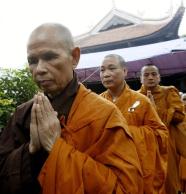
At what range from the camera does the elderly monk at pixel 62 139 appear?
1.69 metres

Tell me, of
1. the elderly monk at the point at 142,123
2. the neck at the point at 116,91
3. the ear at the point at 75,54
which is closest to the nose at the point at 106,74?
the elderly monk at the point at 142,123

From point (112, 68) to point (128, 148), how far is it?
2396 millimetres

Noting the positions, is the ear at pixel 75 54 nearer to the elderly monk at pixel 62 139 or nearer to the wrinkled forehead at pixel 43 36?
the elderly monk at pixel 62 139

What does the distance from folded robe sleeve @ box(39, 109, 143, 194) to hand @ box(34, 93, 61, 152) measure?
1.3 inches

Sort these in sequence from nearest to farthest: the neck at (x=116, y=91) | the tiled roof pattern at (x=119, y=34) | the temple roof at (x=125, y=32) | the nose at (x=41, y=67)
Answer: the nose at (x=41, y=67), the neck at (x=116, y=91), the temple roof at (x=125, y=32), the tiled roof pattern at (x=119, y=34)

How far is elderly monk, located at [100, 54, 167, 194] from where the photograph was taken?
11.2ft

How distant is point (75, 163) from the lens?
1687 millimetres

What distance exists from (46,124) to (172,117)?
3.45 m

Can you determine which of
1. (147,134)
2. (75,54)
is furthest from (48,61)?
(147,134)

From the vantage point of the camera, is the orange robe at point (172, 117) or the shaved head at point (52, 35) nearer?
the shaved head at point (52, 35)

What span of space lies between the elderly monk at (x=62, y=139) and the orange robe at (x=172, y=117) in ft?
10.1

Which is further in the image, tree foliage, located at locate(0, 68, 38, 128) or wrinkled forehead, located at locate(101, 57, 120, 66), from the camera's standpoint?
wrinkled forehead, located at locate(101, 57, 120, 66)

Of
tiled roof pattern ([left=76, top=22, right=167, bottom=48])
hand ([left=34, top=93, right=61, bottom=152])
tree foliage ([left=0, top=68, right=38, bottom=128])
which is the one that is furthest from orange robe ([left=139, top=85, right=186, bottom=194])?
tiled roof pattern ([left=76, top=22, right=167, bottom=48])

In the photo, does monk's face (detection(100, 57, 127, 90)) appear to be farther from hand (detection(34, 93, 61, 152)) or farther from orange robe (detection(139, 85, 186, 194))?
hand (detection(34, 93, 61, 152))
